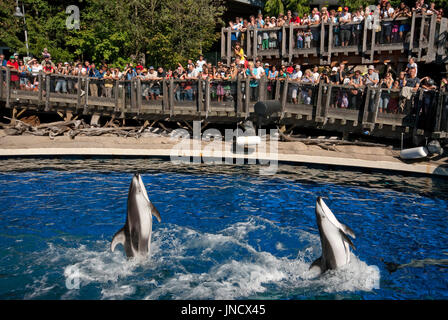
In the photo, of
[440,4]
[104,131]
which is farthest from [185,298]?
[440,4]

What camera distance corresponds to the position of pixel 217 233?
9453 mm

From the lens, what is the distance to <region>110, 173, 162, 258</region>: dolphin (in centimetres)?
702

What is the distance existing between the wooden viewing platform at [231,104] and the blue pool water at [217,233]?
2.51m

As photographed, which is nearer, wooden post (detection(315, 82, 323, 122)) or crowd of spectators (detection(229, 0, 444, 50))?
wooden post (detection(315, 82, 323, 122))

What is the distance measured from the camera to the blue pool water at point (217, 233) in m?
7.05

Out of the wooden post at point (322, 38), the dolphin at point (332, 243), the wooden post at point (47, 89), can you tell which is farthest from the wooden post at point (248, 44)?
the dolphin at point (332, 243)

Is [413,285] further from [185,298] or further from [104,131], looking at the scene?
[104,131]

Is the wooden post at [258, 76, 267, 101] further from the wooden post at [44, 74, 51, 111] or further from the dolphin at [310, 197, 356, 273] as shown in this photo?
the dolphin at [310, 197, 356, 273]

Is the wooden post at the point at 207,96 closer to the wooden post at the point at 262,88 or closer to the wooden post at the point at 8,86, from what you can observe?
the wooden post at the point at 262,88

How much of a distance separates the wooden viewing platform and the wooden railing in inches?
184

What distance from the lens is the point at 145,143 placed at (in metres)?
18.0

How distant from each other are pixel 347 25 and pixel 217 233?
14.2 m

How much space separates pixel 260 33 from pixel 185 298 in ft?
57.5

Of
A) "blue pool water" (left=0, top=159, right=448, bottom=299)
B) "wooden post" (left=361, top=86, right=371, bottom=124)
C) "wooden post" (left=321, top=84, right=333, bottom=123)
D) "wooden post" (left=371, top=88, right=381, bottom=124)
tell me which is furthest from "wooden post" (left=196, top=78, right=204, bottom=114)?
"wooden post" (left=371, top=88, right=381, bottom=124)
